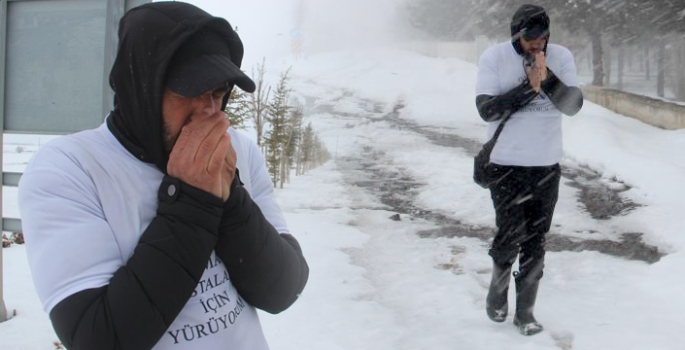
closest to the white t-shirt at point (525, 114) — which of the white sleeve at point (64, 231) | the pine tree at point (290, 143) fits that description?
the white sleeve at point (64, 231)

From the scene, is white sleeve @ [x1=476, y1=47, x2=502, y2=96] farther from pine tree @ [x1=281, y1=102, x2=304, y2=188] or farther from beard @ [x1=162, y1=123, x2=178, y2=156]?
pine tree @ [x1=281, y1=102, x2=304, y2=188]

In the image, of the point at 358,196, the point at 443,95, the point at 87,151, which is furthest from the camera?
the point at 443,95

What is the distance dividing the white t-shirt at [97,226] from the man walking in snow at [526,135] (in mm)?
2837

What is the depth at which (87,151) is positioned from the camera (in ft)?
4.67

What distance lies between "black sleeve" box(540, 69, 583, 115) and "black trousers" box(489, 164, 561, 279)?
0.40 m

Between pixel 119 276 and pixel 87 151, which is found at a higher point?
pixel 87 151

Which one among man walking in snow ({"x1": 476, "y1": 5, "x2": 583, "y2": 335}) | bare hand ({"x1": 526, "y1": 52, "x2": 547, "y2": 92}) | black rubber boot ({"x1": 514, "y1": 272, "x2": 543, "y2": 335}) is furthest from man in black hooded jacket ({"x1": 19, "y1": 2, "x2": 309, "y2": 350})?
black rubber boot ({"x1": 514, "y1": 272, "x2": 543, "y2": 335})

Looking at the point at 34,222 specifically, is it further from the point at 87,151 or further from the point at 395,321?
the point at 395,321

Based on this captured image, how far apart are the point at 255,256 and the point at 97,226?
37 cm

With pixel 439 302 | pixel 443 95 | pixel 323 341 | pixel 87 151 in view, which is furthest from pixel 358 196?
pixel 443 95

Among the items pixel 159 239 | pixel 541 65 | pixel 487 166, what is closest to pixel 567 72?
pixel 541 65

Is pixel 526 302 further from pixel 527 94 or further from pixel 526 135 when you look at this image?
pixel 527 94

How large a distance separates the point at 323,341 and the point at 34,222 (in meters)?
3.12

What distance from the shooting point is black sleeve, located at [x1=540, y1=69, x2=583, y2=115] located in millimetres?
3891
